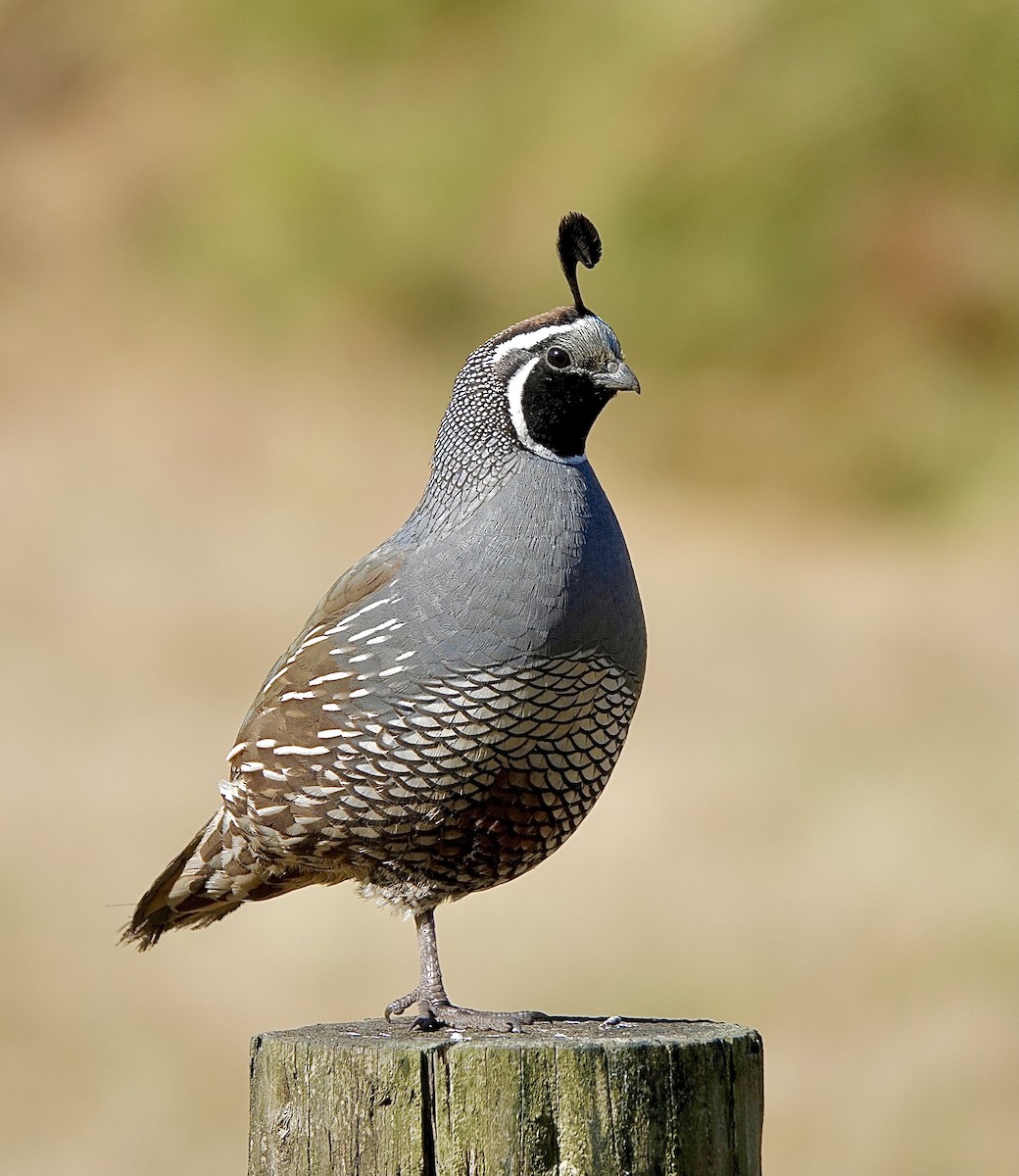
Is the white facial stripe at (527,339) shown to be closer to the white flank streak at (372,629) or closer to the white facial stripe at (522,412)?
the white facial stripe at (522,412)

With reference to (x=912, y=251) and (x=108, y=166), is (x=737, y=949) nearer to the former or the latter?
(x=912, y=251)

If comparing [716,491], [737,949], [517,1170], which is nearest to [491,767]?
[517,1170]

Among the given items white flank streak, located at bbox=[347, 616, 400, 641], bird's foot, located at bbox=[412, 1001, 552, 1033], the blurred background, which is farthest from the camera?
the blurred background

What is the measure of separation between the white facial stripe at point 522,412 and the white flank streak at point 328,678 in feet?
2.02

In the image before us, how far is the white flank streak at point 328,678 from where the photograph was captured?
3.54 meters

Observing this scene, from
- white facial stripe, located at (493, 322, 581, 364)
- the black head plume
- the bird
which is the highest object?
the black head plume

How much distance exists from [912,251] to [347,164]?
5336 millimetres

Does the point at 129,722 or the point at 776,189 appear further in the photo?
the point at 776,189

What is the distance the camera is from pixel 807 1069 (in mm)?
8109

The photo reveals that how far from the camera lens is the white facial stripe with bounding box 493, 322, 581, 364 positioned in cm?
358

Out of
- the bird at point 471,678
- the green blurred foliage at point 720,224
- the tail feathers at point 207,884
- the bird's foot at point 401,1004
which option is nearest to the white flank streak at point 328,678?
the bird at point 471,678

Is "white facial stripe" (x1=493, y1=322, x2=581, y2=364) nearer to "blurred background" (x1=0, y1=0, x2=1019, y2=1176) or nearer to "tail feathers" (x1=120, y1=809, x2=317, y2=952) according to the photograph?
"tail feathers" (x1=120, y1=809, x2=317, y2=952)

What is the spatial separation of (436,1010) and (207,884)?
29.7 inches

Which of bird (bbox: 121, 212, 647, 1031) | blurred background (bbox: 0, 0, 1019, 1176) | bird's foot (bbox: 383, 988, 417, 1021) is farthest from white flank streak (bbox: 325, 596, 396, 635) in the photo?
blurred background (bbox: 0, 0, 1019, 1176)
